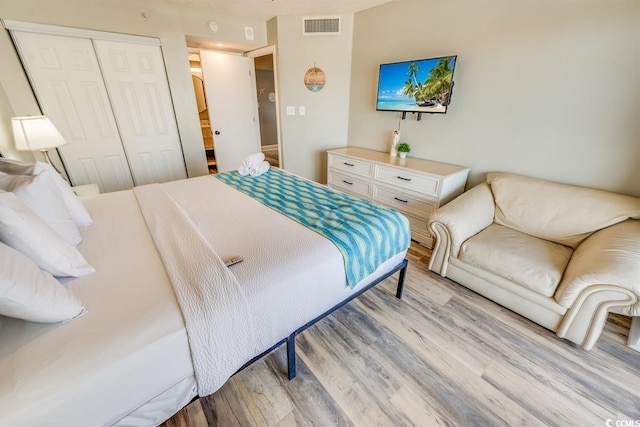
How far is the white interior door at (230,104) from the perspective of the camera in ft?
12.2

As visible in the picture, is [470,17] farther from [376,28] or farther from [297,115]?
[297,115]

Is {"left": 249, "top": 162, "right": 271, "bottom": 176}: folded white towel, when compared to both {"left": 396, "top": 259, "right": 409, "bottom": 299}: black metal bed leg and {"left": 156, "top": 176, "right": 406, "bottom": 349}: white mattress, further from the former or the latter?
{"left": 396, "top": 259, "right": 409, "bottom": 299}: black metal bed leg

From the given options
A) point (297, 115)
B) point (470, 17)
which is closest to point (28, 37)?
point (297, 115)

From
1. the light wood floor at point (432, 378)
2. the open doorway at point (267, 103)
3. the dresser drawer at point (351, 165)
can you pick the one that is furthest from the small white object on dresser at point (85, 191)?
the open doorway at point (267, 103)

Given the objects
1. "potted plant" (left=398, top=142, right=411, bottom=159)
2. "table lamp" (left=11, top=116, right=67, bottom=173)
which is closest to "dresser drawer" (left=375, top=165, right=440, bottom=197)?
"potted plant" (left=398, top=142, right=411, bottom=159)

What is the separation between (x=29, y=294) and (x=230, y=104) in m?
3.79

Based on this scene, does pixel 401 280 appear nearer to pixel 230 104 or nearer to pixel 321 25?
pixel 321 25

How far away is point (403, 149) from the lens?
2896 millimetres

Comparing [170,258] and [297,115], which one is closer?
[170,258]

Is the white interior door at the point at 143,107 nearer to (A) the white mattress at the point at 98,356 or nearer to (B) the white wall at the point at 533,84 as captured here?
(A) the white mattress at the point at 98,356

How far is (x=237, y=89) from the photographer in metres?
3.96

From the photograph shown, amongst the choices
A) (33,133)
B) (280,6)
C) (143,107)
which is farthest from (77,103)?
(280,6)

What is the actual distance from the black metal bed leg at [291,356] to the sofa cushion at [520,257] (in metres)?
1.41

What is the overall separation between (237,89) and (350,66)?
1.81 m
